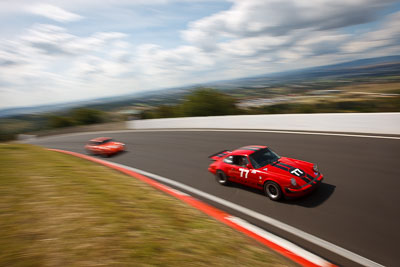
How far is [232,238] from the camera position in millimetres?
4023

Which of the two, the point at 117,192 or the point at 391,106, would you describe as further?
the point at 391,106

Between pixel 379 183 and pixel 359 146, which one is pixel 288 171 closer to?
pixel 379 183

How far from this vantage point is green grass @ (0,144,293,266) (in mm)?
3092

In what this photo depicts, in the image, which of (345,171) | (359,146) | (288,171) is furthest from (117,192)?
(359,146)

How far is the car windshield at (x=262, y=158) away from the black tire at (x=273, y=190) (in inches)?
23.6

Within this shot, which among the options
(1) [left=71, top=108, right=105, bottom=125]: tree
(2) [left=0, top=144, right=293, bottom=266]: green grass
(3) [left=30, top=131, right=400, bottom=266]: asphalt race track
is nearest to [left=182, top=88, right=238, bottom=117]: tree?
(3) [left=30, top=131, right=400, bottom=266]: asphalt race track

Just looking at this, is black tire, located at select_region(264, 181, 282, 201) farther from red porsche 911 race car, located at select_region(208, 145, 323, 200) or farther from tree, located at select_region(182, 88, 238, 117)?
tree, located at select_region(182, 88, 238, 117)

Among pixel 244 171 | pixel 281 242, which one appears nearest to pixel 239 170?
pixel 244 171

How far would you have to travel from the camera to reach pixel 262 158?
6355 mm

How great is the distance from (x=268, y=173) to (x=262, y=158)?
69 centimetres

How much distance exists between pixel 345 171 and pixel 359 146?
2832 mm

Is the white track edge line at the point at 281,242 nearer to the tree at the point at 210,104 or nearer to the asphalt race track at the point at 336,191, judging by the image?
the asphalt race track at the point at 336,191

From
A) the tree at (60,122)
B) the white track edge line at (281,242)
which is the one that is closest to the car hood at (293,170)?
the white track edge line at (281,242)

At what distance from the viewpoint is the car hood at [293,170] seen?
546 cm
